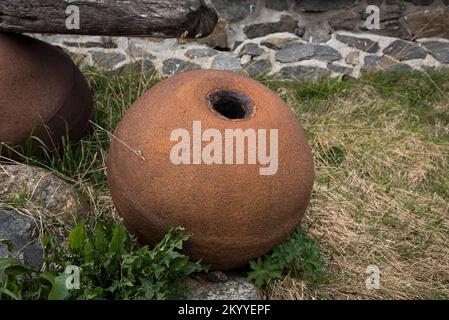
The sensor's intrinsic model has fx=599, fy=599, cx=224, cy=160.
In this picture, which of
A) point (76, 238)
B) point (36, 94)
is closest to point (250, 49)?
point (36, 94)

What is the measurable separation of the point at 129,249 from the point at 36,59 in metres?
1.45

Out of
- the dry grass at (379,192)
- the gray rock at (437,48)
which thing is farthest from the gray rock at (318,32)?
the gray rock at (437,48)

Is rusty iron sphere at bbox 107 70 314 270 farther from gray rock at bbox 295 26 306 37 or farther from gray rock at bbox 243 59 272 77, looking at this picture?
gray rock at bbox 295 26 306 37

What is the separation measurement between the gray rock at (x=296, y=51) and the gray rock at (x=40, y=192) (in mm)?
2859

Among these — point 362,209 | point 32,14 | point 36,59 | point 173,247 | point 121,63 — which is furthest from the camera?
point 121,63

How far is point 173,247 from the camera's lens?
8.74 ft

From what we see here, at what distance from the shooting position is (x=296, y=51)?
5691 mm

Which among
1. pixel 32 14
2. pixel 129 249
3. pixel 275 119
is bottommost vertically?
pixel 129 249

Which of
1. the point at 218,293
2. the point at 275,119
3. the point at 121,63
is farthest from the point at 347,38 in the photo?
the point at 218,293

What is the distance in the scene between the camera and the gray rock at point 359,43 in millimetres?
5695

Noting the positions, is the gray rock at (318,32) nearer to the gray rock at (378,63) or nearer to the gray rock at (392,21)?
the gray rock at (392,21)

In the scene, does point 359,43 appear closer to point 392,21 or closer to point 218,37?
point 392,21

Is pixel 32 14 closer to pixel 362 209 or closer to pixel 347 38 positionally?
pixel 362 209

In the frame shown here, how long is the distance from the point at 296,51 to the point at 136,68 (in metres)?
1.53
